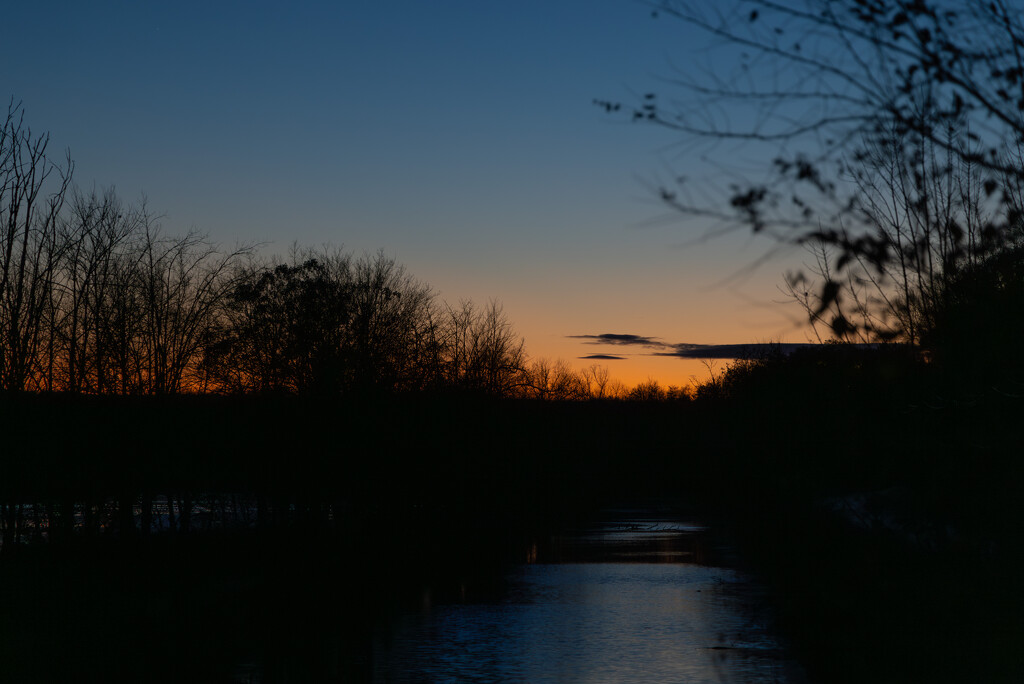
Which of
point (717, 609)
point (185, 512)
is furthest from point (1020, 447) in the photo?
point (185, 512)

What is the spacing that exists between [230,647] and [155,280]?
1613 centimetres

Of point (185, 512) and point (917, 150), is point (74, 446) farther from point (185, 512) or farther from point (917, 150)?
point (917, 150)

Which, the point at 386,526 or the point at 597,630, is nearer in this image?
the point at 597,630

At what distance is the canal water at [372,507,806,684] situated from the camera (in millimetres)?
9922

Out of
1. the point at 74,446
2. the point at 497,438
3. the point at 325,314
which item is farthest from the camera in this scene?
the point at 325,314

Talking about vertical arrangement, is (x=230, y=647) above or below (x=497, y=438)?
below

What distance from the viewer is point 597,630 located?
12.6 meters

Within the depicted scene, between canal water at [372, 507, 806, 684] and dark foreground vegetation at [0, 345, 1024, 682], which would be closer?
canal water at [372, 507, 806, 684]

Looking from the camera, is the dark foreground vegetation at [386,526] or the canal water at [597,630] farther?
the dark foreground vegetation at [386,526]

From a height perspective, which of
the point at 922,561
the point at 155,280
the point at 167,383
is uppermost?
the point at 155,280

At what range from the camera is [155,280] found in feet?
83.5

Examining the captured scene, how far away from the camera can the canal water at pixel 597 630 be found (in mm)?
9922

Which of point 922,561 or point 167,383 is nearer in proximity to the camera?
point 922,561

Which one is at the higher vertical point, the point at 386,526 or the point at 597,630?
the point at 386,526
